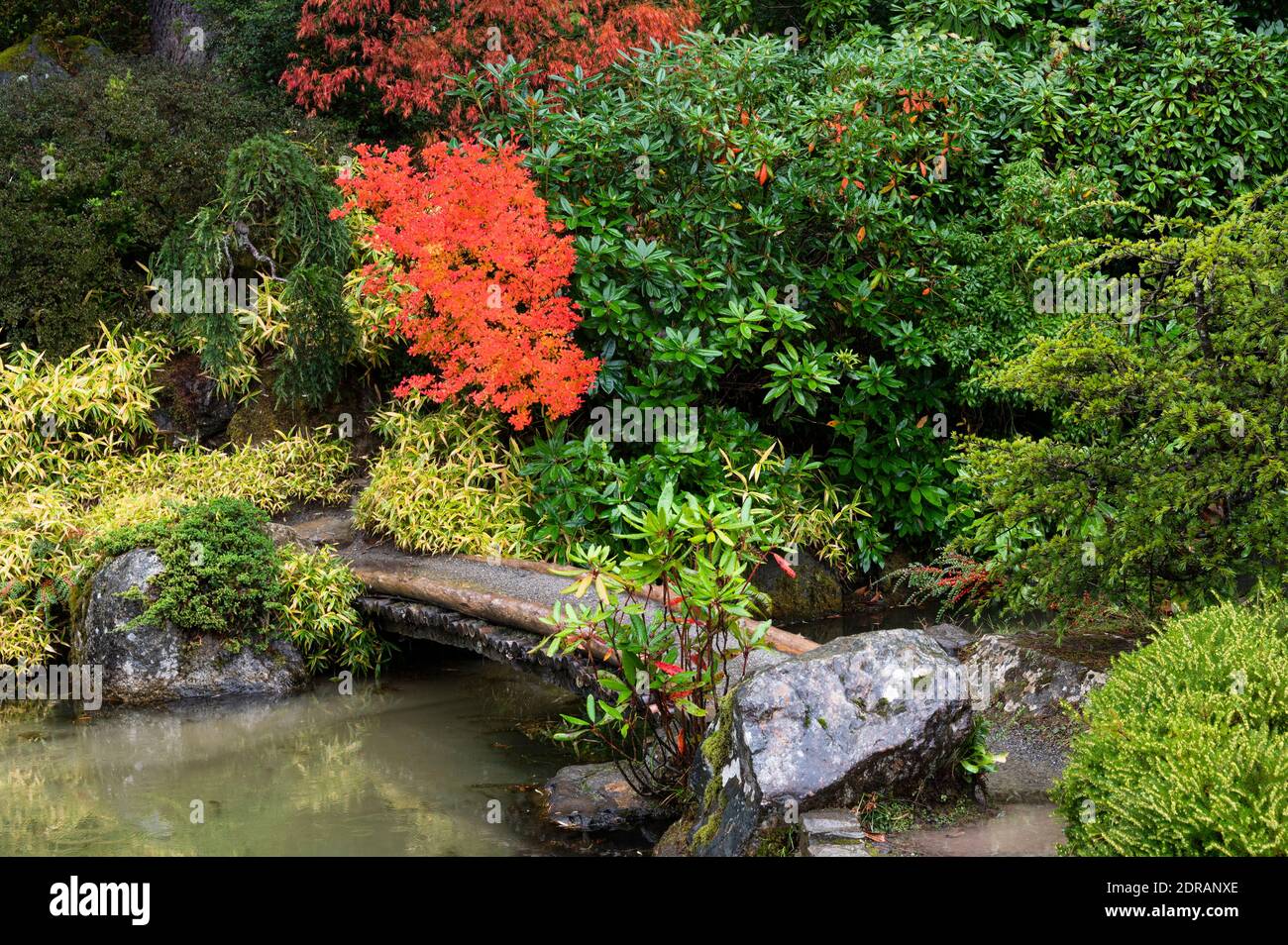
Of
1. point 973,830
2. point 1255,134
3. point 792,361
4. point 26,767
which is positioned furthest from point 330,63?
point 973,830

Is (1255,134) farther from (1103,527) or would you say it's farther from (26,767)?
(26,767)

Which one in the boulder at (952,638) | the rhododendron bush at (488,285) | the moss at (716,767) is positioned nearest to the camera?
the moss at (716,767)

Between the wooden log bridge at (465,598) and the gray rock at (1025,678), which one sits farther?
the wooden log bridge at (465,598)

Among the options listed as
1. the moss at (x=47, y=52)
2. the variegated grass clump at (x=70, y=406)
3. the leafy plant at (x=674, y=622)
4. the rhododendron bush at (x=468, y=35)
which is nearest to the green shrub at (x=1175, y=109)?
the rhododendron bush at (x=468, y=35)

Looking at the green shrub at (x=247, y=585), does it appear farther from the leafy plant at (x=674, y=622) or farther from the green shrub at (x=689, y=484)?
the leafy plant at (x=674, y=622)

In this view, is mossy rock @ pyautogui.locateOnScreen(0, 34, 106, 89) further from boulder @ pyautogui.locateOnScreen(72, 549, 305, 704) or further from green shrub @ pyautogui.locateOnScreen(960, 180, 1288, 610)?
green shrub @ pyautogui.locateOnScreen(960, 180, 1288, 610)

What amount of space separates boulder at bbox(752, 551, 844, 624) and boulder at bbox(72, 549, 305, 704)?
337 cm

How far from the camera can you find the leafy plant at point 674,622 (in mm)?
4930

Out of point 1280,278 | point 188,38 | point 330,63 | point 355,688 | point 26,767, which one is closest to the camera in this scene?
point 1280,278

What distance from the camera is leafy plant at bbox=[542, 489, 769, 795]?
4930 millimetres

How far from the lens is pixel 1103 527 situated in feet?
18.5

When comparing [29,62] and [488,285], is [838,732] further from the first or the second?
[29,62]

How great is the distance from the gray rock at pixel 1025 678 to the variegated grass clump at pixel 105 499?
16.4 feet
